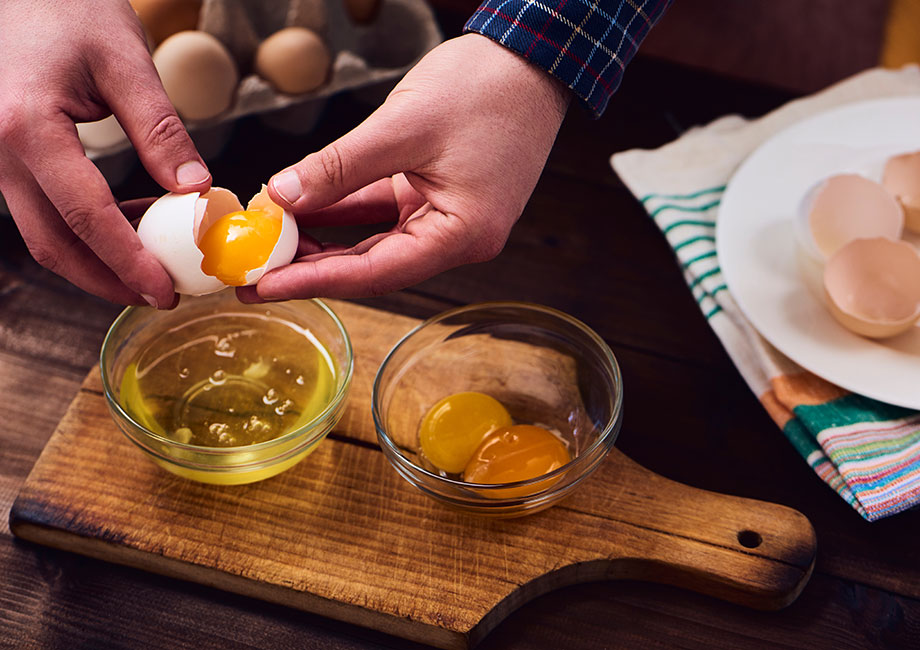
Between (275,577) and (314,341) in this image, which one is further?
(314,341)

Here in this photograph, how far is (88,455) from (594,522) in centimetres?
74

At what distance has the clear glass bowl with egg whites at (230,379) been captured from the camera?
1.20 metres

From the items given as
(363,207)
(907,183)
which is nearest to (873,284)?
(907,183)

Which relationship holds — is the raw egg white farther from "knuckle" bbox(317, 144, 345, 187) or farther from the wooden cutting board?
the wooden cutting board

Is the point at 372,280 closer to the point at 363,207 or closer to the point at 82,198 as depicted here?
the point at 363,207

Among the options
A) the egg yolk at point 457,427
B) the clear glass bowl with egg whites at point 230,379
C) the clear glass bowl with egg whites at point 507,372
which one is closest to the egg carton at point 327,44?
the clear glass bowl with egg whites at point 230,379

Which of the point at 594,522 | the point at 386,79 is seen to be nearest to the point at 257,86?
the point at 386,79

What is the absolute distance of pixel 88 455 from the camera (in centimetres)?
132

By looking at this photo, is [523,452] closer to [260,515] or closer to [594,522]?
[594,522]

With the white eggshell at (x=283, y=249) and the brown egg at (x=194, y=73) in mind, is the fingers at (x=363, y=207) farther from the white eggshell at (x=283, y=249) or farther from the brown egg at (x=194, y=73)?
the brown egg at (x=194, y=73)

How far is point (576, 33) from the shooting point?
48.7 inches

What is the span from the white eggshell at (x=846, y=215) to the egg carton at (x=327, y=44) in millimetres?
848

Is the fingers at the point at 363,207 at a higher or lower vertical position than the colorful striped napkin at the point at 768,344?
higher

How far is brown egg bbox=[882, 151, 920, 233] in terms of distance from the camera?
62.0 inches
